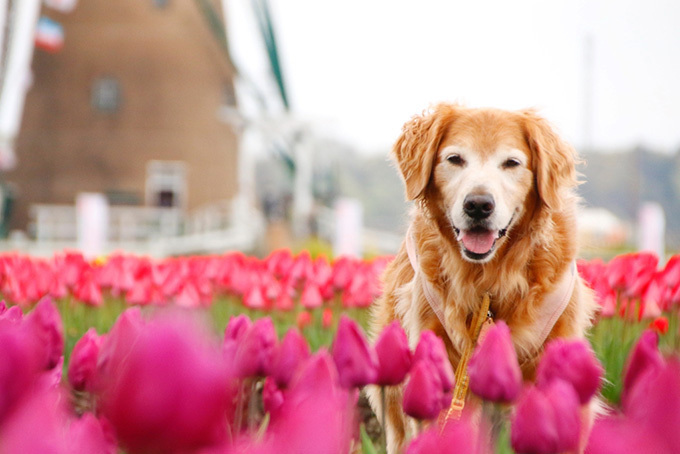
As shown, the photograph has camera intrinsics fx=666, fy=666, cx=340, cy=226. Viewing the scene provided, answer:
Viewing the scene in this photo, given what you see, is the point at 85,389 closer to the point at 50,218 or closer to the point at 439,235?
the point at 439,235

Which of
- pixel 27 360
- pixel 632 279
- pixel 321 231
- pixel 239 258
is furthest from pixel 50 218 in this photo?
pixel 27 360

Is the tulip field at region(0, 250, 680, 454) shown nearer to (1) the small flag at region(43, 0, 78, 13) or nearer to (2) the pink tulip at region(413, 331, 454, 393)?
(2) the pink tulip at region(413, 331, 454, 393)

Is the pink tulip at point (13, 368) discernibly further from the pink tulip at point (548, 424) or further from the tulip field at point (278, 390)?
the pink tulip at point (548, 424)

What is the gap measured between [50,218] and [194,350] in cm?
1996

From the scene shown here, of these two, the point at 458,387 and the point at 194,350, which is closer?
the point at 194,350

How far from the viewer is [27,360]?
0.67 meters

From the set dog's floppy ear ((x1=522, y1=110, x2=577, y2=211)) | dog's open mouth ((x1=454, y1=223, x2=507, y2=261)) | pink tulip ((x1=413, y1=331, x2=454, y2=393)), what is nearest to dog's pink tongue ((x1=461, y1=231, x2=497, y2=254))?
dog's open mouth ((x1=454, y1=223, x2=507, y2=261))

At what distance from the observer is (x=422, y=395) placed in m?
0.97

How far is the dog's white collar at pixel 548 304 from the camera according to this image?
1.96 meters

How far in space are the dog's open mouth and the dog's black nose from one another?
54 mm

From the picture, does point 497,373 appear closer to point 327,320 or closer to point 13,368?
point 13,368

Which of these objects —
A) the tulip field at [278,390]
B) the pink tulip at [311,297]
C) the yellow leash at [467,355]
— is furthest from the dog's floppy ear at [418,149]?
the pink tulip at [311,297]

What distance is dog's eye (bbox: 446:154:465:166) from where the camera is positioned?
236 cm

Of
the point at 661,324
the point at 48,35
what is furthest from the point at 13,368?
the point at 48,35
